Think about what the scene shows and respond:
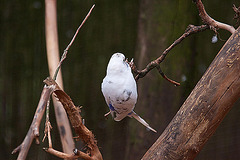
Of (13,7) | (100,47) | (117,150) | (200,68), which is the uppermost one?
(13,7)

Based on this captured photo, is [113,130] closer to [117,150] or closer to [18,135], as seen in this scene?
[117,150]

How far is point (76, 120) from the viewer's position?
2.23 feet

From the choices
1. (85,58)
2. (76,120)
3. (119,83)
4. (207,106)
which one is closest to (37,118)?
(76,120)

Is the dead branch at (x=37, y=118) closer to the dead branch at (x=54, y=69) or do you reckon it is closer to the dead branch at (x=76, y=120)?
the dead branch at (x=76, y=120)

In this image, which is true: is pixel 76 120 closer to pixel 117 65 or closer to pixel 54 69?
pixel 117 65

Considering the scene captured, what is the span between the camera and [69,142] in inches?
36.4

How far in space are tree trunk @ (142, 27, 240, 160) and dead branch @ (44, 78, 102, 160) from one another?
0.17 m

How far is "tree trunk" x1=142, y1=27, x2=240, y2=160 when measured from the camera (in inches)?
28.1

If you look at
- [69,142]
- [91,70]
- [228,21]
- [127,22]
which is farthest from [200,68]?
[69,142]

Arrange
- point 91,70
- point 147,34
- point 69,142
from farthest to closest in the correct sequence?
point 91,70 → point 147,34 → point 69,142

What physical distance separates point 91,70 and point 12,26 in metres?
0.41

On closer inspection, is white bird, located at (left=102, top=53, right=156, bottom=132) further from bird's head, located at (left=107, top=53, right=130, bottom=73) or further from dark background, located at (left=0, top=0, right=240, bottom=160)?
dark background, located at (left=0, top=0, right=240, bottom=160)

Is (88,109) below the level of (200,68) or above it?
below

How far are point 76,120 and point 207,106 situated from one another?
0.97 feet
